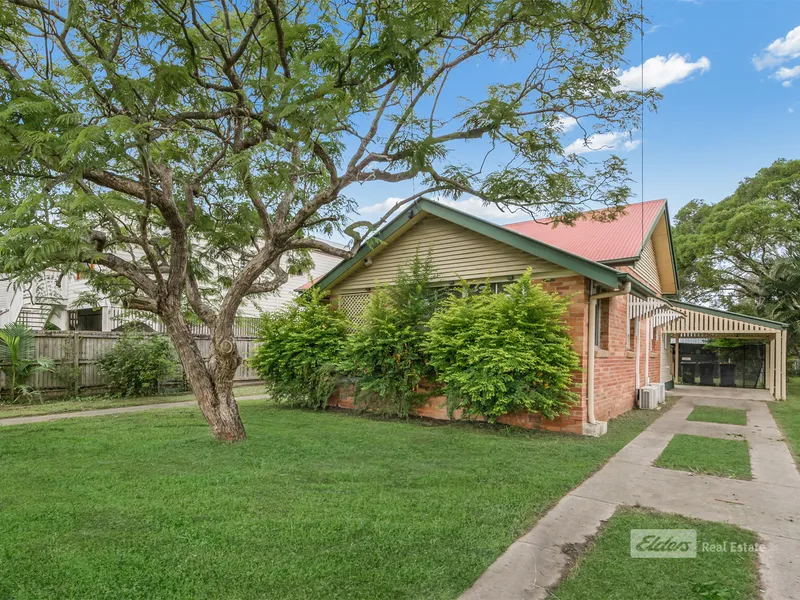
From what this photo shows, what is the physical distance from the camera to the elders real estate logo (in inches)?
129

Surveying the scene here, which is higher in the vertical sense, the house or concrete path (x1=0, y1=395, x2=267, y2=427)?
Answer: the house

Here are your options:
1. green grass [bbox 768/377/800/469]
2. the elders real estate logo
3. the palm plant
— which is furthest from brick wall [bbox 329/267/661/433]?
the palm plant

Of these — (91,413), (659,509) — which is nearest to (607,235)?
(659,509)

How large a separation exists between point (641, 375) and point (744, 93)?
7.38 metres

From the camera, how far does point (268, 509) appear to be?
3969 millimetres

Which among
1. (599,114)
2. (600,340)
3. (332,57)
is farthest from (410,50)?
(600,340)

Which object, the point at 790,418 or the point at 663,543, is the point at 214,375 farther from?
the point at 790,418

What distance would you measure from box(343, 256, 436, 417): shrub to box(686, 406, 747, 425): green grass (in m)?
5.96

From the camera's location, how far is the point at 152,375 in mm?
12391

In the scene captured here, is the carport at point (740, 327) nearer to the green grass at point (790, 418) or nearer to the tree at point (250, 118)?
the green grass at point (790, 418)

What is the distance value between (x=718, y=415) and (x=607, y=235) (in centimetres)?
476

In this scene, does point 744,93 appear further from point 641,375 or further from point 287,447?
point 287,447

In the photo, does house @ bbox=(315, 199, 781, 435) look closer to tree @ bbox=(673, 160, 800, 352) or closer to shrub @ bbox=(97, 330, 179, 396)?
shrub @ bbox=(97, 330, 179, 396)

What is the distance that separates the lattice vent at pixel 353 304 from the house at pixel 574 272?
2 cm
